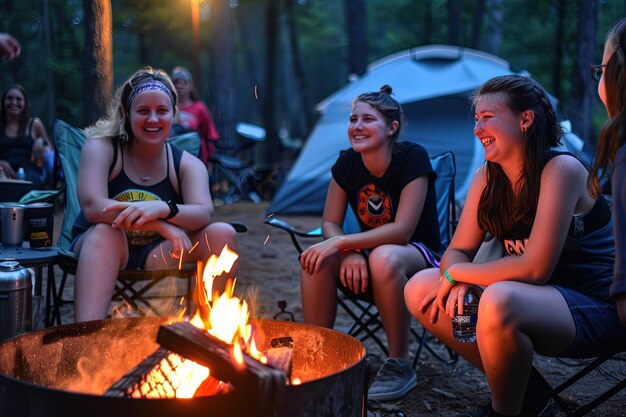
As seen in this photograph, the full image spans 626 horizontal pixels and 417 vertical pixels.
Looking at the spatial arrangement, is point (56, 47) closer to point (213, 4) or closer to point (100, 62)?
point (213, 4)

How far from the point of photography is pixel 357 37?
1262cm

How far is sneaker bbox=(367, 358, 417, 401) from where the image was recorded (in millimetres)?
2814

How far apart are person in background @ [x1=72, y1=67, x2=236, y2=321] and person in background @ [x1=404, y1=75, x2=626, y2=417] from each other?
1042 millimetres

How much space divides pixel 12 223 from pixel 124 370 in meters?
0.96

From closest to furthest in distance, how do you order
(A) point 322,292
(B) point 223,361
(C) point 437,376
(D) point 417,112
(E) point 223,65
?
(B) point 223,361 → (A) point 322,292 → (C) point 437,376 → (D) point 417,112 → (E) point 223,65

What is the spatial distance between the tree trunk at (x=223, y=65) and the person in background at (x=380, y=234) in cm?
794

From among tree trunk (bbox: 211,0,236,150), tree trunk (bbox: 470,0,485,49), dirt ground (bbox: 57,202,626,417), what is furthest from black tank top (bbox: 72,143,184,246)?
tree trunk (bbox: 470,0,485,49)

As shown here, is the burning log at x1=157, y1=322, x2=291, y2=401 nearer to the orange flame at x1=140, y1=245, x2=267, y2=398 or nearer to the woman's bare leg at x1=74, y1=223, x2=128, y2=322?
the orange flame at x1=140, y1=245, x2=267, y2=398

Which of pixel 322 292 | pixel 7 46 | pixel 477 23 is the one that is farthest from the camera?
pixel 477 23

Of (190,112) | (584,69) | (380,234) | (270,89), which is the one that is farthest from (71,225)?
(270,89)

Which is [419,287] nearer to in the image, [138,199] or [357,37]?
[138,199]

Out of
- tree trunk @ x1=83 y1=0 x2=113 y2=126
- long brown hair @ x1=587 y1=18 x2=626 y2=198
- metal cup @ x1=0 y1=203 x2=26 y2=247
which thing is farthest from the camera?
tree trunk @ x1=83 y1=0 x2=113 y2=126

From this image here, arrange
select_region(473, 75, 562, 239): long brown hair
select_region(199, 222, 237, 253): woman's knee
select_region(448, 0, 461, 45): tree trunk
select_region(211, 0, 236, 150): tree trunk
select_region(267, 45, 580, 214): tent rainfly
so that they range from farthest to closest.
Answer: select_region(448, 0, 461, 45): tree trunk → select_region(211, 0, 236, 150): tree trunk → select_region(267, 45, 580, 214): tent rainfly → select_region(199, 222, 237, 253): woman's knee → select_region(473, 75, 562, 239): long brown hair

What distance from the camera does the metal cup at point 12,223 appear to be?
2.86 metres
